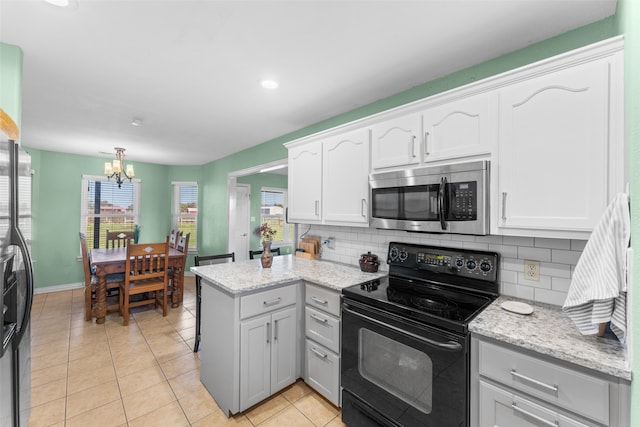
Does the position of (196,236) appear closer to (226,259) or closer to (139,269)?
(139,269)

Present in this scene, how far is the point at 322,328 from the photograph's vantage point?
2.02 meters

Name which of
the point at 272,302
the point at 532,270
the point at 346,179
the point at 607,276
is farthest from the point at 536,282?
the point at 272,302

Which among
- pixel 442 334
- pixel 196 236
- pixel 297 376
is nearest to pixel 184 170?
pixel 196 236

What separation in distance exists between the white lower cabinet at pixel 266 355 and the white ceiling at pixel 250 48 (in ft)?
5.88

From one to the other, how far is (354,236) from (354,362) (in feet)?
3.80

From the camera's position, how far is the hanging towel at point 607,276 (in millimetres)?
1003

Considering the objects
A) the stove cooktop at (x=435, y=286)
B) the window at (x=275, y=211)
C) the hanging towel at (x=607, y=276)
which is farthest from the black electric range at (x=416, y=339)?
the window at (x=275, y=211)

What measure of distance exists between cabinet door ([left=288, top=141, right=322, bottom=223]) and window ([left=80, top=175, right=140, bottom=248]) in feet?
14.3

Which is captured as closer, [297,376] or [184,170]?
[297,376]

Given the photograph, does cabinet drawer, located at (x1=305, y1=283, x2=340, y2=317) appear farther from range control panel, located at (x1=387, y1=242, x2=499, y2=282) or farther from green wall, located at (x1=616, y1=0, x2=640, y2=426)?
green wall, located at (x1=616, y1=0, x2=640, y2=426)

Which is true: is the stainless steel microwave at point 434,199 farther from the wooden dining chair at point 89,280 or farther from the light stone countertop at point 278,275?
the wooden dining chair at point 89,280

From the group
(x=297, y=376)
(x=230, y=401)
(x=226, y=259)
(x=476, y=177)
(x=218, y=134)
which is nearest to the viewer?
(x=476, y=177)

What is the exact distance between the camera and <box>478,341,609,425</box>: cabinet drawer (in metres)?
0.98

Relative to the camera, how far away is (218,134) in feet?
11.6
